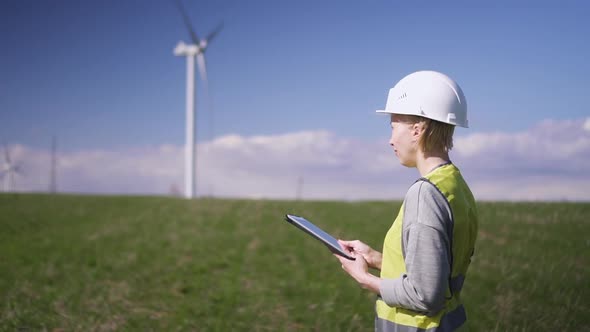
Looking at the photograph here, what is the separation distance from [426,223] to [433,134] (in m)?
0.59

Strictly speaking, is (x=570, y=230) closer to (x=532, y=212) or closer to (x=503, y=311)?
(x=532, y=212)

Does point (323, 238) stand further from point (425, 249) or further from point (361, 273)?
point (425, 249)

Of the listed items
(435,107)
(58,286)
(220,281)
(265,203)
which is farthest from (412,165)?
(265,203)

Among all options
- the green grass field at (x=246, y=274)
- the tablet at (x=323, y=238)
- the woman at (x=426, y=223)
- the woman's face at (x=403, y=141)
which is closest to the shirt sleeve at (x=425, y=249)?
the woman at (x=426, y=223)

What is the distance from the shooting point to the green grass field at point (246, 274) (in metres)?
7.24

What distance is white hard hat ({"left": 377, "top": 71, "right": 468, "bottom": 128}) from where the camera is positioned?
2.72m

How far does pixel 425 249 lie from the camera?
248cm

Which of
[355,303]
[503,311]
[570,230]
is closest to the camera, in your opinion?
[503,311]

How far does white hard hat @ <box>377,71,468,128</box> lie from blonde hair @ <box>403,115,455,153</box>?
0.17 ft

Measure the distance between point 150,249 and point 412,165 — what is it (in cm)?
1327

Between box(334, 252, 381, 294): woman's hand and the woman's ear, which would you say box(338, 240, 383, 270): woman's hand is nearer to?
box(334, 252, 381, 294): woman's hand

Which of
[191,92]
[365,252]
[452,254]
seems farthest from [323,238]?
[191,92]

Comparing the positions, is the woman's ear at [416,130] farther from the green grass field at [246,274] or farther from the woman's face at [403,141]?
the green grass field at [246,274]

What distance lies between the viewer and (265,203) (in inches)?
1008
